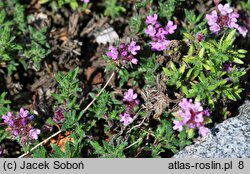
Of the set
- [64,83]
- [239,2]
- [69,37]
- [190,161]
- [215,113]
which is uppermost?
[239,2]

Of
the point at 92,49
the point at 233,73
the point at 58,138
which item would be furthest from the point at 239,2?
the point at 58,138

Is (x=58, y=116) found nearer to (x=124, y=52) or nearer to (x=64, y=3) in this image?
(x=124, y=52)

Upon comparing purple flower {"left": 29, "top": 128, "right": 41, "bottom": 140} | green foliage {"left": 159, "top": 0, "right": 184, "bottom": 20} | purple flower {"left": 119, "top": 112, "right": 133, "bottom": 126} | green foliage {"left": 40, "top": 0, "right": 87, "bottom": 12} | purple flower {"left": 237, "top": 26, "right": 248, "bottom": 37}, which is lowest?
purple flower {"left": 29, "top": 128, "right": 41, "bottom": 140}

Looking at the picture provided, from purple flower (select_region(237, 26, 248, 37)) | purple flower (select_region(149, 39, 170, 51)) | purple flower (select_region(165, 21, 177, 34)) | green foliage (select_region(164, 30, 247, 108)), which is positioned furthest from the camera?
purple flower (select_region(237, 26, 248, 37))

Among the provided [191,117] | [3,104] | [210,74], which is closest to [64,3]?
[3,104]

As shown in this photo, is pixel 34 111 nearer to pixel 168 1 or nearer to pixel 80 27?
pixel 80 27

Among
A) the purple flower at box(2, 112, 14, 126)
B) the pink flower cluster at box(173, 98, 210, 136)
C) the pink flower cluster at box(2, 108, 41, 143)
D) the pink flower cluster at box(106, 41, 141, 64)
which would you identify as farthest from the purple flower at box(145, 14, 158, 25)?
the purple flower at box(2, 112, 14, 126)

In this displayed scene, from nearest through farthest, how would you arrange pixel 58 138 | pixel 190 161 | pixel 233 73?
pixel 190 161, pixel 233 73, pixel 58 138

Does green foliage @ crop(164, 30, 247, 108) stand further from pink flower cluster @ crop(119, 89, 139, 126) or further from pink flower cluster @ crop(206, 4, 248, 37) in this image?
pink flower cluster @ crop(119, 89, 139, 126)
